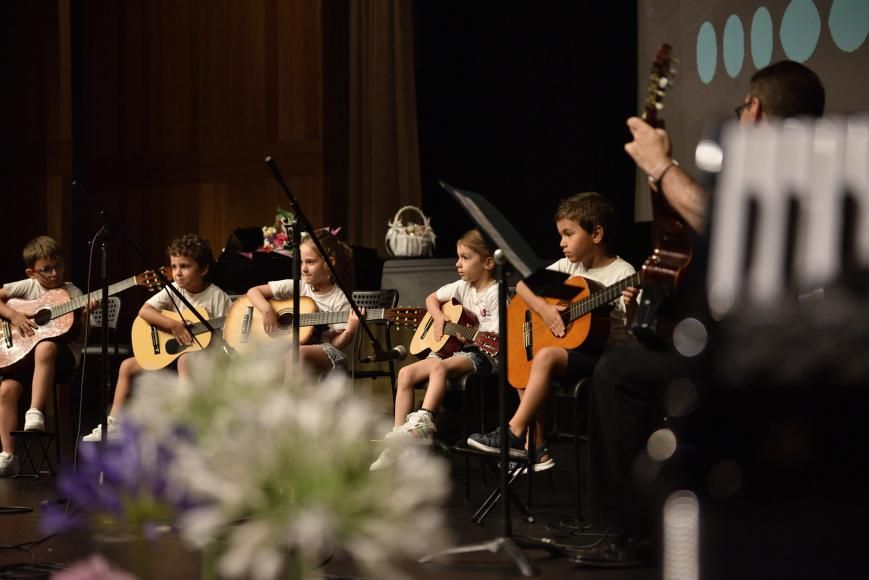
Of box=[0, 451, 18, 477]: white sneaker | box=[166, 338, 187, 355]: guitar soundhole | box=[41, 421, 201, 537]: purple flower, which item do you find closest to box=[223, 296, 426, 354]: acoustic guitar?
box=[166, 338, 187, 355]: guitar soundhole

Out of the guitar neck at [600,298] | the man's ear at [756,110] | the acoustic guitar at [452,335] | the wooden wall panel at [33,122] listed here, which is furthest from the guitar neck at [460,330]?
the wooden wall panel at [33,122]

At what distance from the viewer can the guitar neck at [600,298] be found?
348 centimetres

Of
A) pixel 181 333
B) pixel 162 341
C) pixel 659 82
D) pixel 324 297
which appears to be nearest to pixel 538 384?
pixel 659 82

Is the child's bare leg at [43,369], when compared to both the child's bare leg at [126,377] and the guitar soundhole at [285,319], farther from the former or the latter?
the guitar soundhole at [285,319]

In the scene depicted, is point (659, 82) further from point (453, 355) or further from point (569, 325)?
point (453, 355)

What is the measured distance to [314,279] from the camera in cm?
490

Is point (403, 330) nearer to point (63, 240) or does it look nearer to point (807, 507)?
point (63, 240)

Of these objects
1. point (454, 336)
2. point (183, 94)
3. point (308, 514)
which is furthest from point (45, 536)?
point (183, 94)

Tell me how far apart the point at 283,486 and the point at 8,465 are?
4429mm

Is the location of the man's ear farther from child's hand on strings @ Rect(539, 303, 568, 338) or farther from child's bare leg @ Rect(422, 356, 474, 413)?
child's bare leg @ Rect(422, 356, 474, 413)

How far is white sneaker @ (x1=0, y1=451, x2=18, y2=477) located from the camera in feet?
15.7

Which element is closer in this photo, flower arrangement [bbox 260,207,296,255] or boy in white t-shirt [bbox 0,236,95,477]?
boy in white t-shirt [bbox 0,236,95,477]

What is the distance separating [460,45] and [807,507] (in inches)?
255

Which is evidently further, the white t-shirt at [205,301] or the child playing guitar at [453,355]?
the white t-shirt at [205,301]
